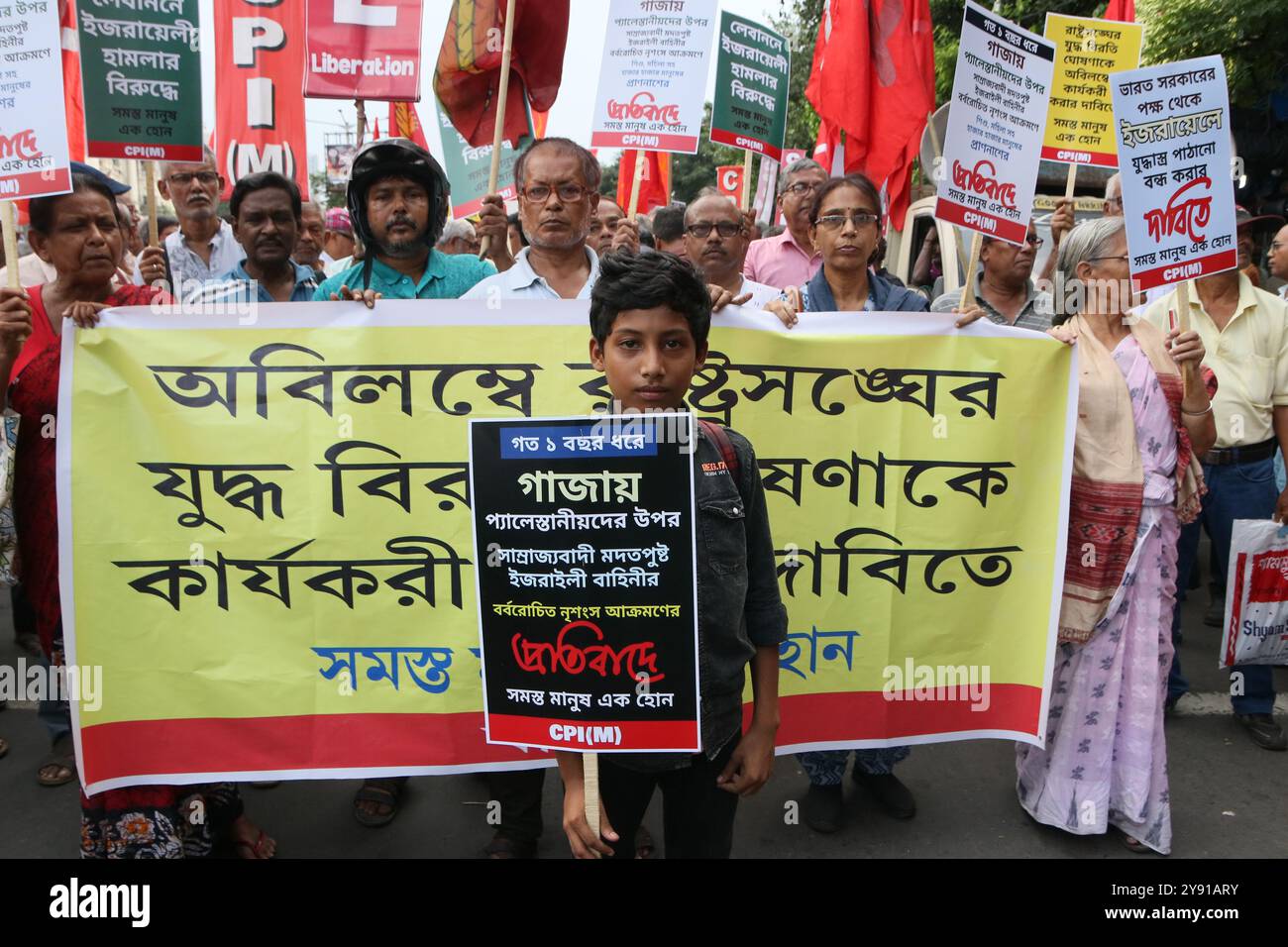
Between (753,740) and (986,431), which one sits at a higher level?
(986,431)

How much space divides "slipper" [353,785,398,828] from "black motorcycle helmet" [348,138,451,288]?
1.78m

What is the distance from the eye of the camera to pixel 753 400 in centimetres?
302

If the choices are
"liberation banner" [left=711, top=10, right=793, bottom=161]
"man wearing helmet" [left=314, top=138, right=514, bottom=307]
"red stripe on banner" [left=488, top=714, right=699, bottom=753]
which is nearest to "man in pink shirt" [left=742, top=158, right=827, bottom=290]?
"liberation banner" [left=711, top=10, right=793, bottom=161]

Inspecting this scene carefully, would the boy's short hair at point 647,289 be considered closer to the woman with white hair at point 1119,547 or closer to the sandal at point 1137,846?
the woman with white hair at point 1119,547

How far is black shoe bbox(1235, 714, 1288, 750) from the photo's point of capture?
3951 millimetres

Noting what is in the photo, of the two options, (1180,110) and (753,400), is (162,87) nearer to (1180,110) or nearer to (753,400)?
(753,400)

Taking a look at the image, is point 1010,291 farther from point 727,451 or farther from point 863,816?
point 727,451

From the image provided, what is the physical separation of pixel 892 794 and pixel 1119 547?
1.16 m

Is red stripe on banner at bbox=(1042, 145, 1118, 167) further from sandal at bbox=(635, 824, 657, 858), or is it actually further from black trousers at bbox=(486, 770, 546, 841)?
black trousers at bbox=(486, 770, 546, 841)

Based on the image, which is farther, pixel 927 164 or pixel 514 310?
pixel 927 164

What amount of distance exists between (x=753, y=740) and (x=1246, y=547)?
2812 mm

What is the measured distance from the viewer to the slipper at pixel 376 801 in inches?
130
